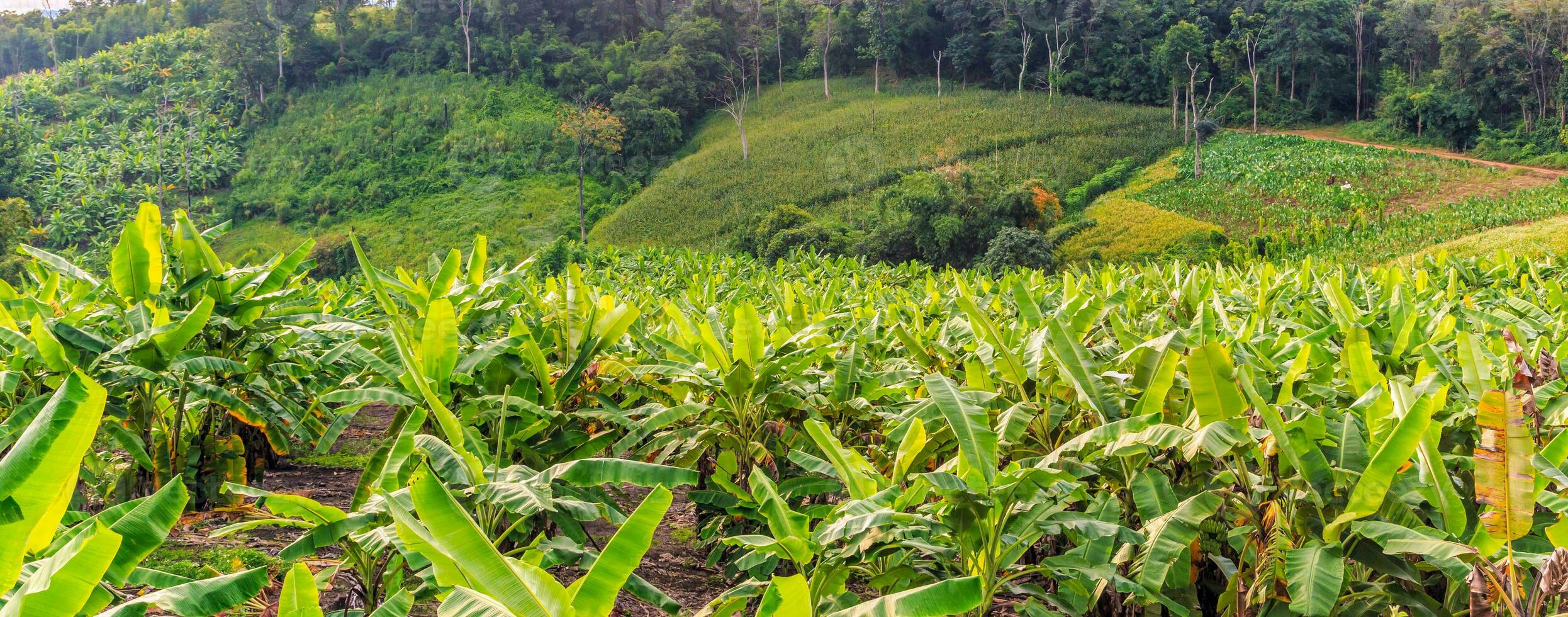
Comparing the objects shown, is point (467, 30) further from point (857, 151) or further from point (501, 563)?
point (501, 563)

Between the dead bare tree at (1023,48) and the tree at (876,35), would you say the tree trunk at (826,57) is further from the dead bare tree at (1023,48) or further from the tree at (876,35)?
the dead bare tree at (1023,48)

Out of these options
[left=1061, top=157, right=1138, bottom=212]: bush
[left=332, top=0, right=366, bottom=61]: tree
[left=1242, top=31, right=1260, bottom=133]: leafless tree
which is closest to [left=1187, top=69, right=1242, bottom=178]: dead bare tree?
[left=1242, top=31, right=1260, bottom=133]: leafless tree

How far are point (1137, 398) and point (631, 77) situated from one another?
5510 centimetres

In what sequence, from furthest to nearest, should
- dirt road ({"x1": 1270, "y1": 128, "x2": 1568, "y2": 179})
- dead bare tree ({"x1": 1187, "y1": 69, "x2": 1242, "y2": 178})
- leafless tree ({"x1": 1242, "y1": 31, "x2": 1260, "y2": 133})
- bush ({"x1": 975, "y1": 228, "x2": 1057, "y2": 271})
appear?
leafless tree ({"x1": 1242, "y1": 31, "x2": 1260, "y2": 133})
dead bare tree ({"x1": 1187, "y1": 69, "x2": 1242, "y2": 178})
dirt road ({"x1": 1270, "y1": 128, "x2": 1568, "y2": 179})
bush ({"x1": 975, "y1": 228, "x2": 1057, "y2": 271})

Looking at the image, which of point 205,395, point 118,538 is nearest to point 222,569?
point 205,395

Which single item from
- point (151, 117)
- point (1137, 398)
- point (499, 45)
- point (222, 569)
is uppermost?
point (499, 45)

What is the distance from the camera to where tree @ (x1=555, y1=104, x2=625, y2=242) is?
146 ft

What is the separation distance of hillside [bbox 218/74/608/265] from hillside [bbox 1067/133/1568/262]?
85.6ft

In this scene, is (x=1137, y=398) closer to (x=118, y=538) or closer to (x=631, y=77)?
(x=118, y=538)

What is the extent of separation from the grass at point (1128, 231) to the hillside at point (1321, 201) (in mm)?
70

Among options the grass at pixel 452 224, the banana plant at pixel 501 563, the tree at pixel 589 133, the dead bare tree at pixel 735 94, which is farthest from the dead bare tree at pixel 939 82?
the banana plant at pixel 501 563

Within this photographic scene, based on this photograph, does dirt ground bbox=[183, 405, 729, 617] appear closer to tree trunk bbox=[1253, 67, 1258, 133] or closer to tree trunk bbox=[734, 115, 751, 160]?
tree trunk bbox=[734, 115, 751, 160]

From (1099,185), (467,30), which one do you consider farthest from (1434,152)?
(467,30)

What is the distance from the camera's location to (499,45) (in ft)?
189
